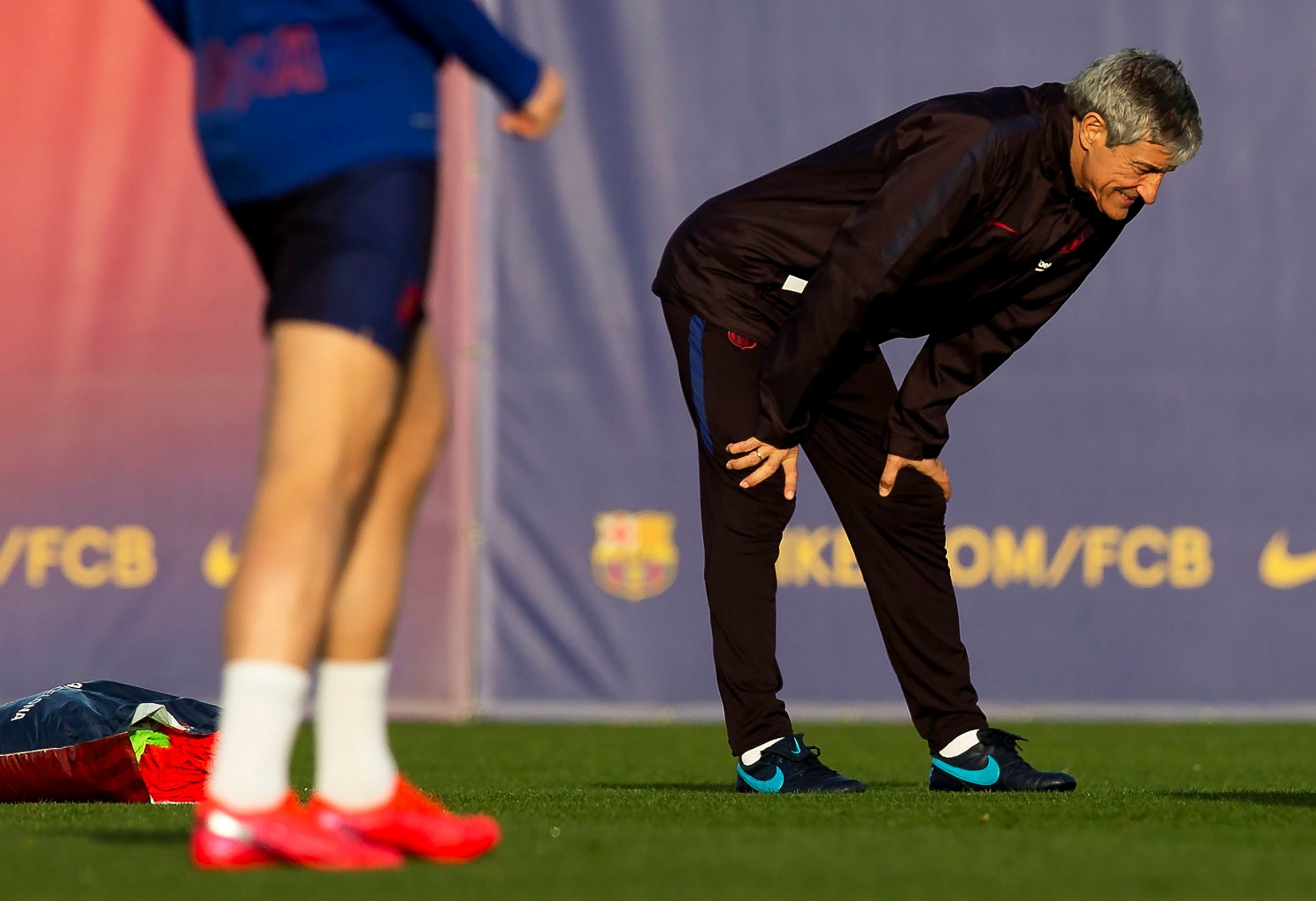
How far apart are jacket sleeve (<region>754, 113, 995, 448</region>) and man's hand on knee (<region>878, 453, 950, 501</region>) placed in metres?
0.27

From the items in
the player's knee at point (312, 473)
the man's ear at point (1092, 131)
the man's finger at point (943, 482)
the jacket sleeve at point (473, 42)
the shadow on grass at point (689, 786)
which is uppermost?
the jacket sleeve at point (473, 42)

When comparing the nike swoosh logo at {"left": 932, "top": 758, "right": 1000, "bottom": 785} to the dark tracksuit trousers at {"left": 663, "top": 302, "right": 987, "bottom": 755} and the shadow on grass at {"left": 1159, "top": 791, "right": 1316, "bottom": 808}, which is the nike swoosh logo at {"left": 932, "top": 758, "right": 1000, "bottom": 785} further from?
the shadow on grass at {"left": 1159, "top": 791, "right": 1316, "bottom": 808}

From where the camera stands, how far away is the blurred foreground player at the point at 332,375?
1723 millimetres

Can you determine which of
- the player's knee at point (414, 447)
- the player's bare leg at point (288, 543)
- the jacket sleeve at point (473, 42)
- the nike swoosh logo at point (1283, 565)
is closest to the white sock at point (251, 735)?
the player's bare leg at point (288, 543)

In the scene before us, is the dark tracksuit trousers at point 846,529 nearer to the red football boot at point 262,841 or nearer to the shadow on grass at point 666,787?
the shadow on grass at point 666,787

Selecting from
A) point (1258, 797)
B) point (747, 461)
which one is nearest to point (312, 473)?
point (747, 461)

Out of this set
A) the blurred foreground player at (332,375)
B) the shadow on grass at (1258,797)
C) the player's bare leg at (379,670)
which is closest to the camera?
the blurred foreground player at (332,375)

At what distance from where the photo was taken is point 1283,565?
5.16m

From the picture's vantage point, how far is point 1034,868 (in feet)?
5.77

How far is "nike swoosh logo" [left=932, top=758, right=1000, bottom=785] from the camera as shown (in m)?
2.80

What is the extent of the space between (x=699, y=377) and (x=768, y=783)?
2.04 ft

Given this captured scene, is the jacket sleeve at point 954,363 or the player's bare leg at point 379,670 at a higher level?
the jacket sleeve at point 954,363

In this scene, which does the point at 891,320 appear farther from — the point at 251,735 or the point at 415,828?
the point at 251,735

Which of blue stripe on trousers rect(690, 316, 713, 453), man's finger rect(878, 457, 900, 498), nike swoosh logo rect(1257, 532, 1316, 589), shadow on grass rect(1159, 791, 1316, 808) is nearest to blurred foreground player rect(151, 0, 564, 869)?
blue stripe on trousers rect(690, 316, 713, 453)
